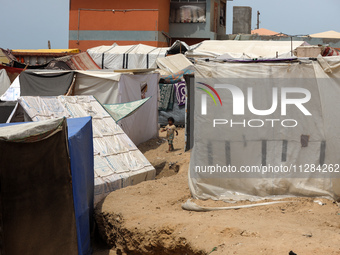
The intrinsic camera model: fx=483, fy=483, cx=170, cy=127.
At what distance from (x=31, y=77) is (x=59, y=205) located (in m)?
8.54

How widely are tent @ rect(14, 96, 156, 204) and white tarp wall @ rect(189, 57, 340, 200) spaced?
2214mm

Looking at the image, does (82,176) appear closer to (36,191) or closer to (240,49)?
(36,191)

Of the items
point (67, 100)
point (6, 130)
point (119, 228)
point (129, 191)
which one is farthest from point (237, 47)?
point (6, 130)

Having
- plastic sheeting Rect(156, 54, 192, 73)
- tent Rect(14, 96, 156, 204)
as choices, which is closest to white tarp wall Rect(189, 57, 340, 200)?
tent Rect(14, 96, 156, 204)

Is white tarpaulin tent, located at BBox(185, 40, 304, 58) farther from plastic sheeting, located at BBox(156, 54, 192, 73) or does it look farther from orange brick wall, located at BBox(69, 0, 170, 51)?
orange brick wall, located at BBox(69, 0, 170, 51)

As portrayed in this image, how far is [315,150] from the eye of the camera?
6613mm

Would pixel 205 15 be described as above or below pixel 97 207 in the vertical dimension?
above

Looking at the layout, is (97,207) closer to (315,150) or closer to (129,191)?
(129,191)

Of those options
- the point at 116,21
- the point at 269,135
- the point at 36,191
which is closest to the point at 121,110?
the point at 269,135

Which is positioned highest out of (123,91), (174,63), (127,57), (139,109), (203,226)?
A: (127,57)

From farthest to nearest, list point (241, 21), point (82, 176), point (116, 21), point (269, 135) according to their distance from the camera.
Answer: point (241, 21) → point (116, 21) → point (269, 135) → point (82, 176)

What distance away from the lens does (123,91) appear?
1345 cm

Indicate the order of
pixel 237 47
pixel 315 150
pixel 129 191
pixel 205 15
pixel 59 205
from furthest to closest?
pixel 205 15, pixel 237 47, pixel 129 191, pixel 315 150, pixel 59 205

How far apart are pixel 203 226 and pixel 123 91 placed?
8174 millimetres
